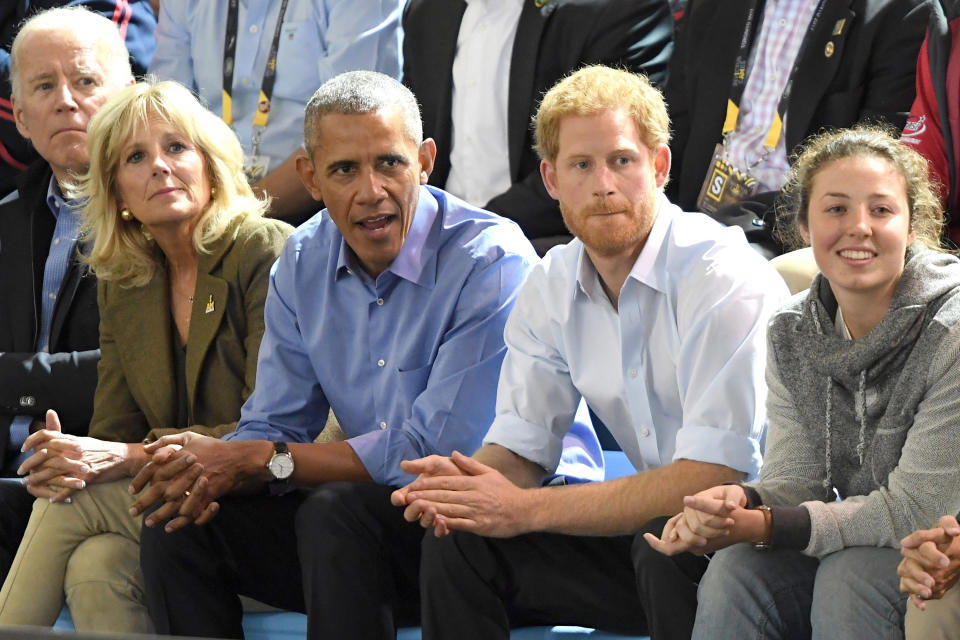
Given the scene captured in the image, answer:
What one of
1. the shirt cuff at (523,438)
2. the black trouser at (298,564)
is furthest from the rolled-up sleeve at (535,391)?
the black trouser at (298,564)

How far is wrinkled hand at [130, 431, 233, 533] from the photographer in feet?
7.94

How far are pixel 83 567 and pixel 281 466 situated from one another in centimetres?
44

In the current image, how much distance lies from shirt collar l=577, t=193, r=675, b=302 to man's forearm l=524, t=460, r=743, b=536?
1.08 feet

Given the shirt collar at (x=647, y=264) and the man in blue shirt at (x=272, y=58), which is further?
the man in blue shirt at (x=272, y=58)

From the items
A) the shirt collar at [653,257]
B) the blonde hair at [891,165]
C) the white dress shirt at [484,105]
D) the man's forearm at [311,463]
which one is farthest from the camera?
the white dress shirt at [484,105]

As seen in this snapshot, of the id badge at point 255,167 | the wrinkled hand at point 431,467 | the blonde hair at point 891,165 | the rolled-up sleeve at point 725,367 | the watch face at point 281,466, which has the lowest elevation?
the watch face at point 281,466

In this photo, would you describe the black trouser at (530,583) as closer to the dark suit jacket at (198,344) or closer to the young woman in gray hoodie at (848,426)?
the young woman in gray hoodie at (848,426)

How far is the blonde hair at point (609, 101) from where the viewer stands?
2.31 metres

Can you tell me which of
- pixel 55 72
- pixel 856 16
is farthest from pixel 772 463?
pixel 55 72

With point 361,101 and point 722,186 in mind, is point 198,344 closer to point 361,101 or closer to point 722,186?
point 361,101

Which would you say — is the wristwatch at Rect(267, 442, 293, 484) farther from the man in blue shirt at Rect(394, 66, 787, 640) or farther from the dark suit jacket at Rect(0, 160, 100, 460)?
the dark suit jacket at Rect(0, 160, 100, 460)

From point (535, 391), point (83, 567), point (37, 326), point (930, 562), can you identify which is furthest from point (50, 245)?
point (930, 562)

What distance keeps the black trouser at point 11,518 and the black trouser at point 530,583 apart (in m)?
1.10

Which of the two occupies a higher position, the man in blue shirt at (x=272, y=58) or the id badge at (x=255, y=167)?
the man in blue shirt at (x=272, y=58)
